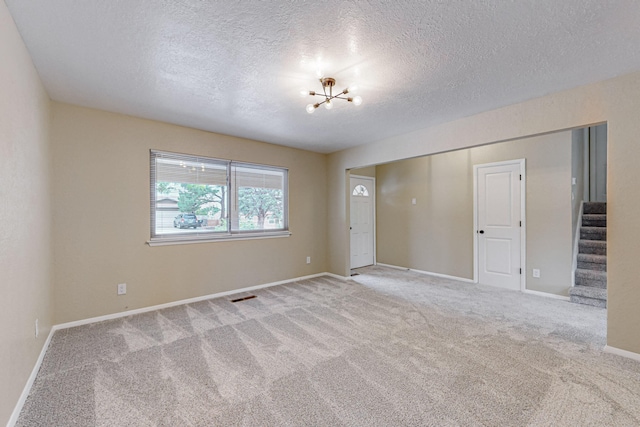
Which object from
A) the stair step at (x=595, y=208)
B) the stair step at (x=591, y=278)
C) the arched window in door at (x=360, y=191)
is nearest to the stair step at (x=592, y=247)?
the stair step at (x=591, y=278)

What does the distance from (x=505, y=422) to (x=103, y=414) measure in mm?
2454

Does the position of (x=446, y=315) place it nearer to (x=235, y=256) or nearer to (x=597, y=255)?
(x=597, y=255)

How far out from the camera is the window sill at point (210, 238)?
3.51m

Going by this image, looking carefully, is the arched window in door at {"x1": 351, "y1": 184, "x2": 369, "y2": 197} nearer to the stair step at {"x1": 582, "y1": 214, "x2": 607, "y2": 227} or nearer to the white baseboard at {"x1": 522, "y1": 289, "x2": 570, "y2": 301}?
the white baseboard at {"x1": 522, "y1": 289, "x2": 570, "y2": 301}

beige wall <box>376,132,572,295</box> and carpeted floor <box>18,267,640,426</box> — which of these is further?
beige wall <box>376,132,572,295</box>

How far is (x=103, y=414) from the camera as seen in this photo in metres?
1.68

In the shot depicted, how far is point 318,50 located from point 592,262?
474 centimetres

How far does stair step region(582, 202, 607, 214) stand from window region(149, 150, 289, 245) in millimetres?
5156

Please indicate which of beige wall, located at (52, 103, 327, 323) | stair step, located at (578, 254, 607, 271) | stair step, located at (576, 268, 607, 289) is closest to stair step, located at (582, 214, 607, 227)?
stair step, located at (578, 254, 607, 271)

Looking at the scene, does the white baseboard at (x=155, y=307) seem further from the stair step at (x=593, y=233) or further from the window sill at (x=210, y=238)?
the stair step at (x=593, y=233)

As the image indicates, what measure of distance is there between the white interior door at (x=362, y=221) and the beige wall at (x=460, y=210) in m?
0.20

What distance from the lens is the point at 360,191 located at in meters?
6.18

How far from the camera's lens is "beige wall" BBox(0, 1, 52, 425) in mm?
1545

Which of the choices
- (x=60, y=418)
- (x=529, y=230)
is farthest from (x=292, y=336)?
(x=529, y=230)
